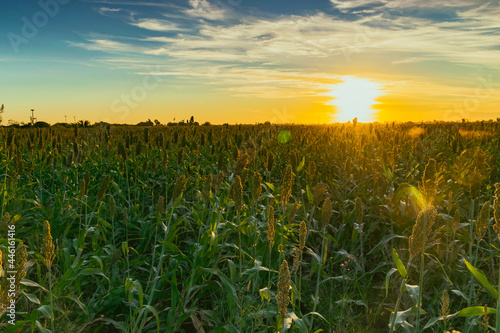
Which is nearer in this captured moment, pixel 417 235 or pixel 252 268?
pixel 417 235

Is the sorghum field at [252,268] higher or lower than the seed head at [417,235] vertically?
lower

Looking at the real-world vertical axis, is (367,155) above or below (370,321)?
above

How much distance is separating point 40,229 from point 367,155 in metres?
6.01

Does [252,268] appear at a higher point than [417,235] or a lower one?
lower

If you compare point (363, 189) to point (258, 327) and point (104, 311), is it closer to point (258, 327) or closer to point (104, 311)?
point (258, 327)

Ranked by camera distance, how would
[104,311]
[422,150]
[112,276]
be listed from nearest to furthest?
[104,311] → [112,276] → [422,150]

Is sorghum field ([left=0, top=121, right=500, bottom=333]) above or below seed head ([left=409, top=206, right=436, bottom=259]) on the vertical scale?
below

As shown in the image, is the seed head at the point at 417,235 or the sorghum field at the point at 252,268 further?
the sorghum field at the point at 252,268

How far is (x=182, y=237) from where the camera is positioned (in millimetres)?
4438

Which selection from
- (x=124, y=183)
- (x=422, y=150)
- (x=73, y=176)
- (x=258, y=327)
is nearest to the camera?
(x=258, y=327)

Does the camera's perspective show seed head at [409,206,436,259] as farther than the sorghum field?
No

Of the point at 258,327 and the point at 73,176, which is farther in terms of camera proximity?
the point at 73,176

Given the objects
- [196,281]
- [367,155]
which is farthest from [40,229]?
[367,155]

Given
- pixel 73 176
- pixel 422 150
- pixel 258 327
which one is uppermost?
pixel 422 150
